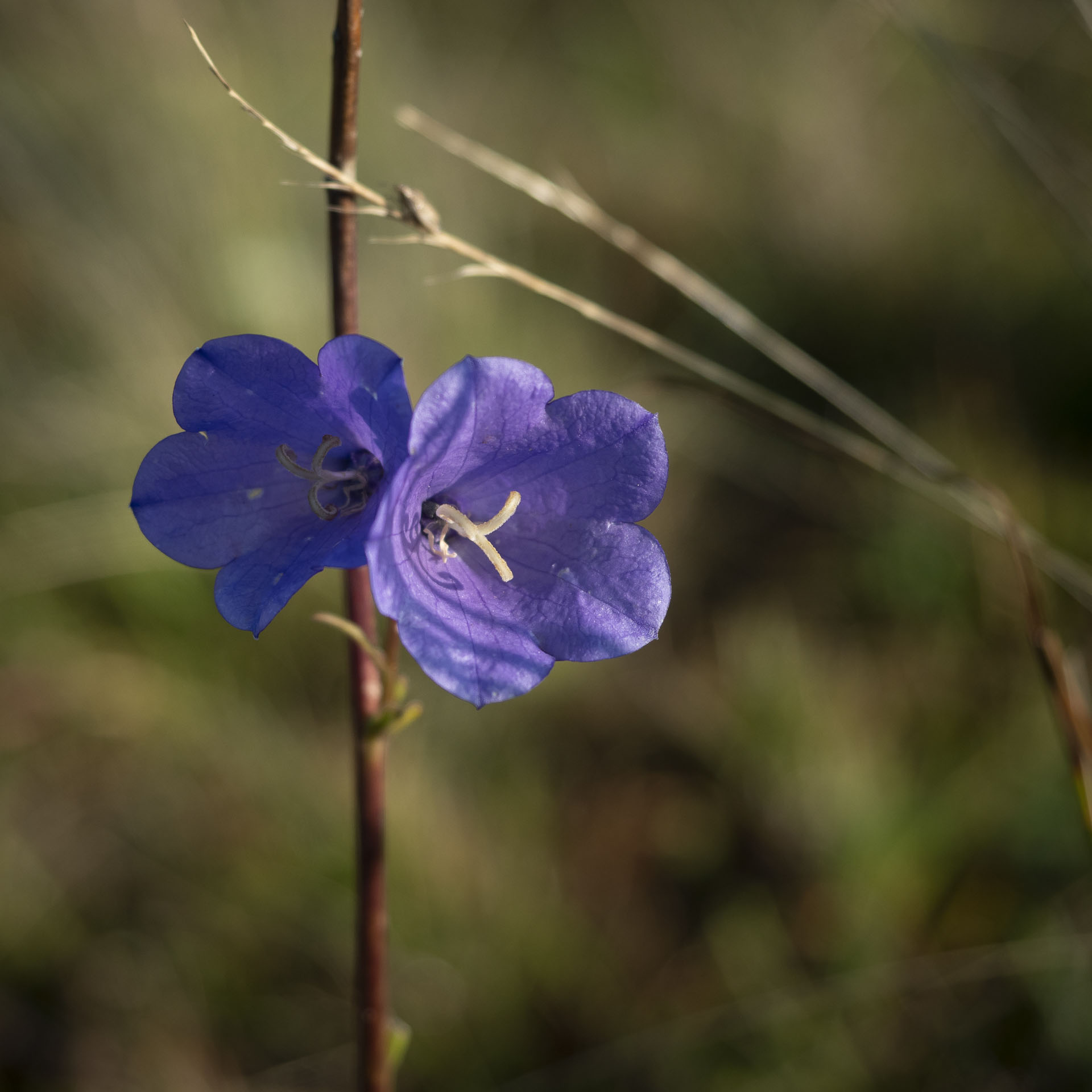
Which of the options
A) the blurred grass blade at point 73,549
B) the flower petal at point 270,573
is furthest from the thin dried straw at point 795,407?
the blurred grass blade at point 73,549

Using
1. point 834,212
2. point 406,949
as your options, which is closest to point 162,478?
point 406,949

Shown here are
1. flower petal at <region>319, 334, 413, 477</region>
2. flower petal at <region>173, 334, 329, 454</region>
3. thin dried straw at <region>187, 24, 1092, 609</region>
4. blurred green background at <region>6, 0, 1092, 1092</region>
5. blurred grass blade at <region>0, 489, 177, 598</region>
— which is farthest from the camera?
blurred grass blade at <region>0, 489, 177, 598</region>

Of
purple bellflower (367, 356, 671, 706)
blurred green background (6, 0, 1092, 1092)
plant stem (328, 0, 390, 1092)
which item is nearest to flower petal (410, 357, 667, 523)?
purple bellflower (367, 356, 671, 706)

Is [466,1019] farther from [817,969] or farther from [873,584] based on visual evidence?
[873,584]

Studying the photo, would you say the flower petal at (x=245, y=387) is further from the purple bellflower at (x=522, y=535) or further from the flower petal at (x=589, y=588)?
the flower petal at (x=589, y=588)

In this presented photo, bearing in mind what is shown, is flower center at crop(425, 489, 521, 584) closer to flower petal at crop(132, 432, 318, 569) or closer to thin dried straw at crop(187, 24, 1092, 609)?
flower petal at crop(132, 432, 318, 569)
